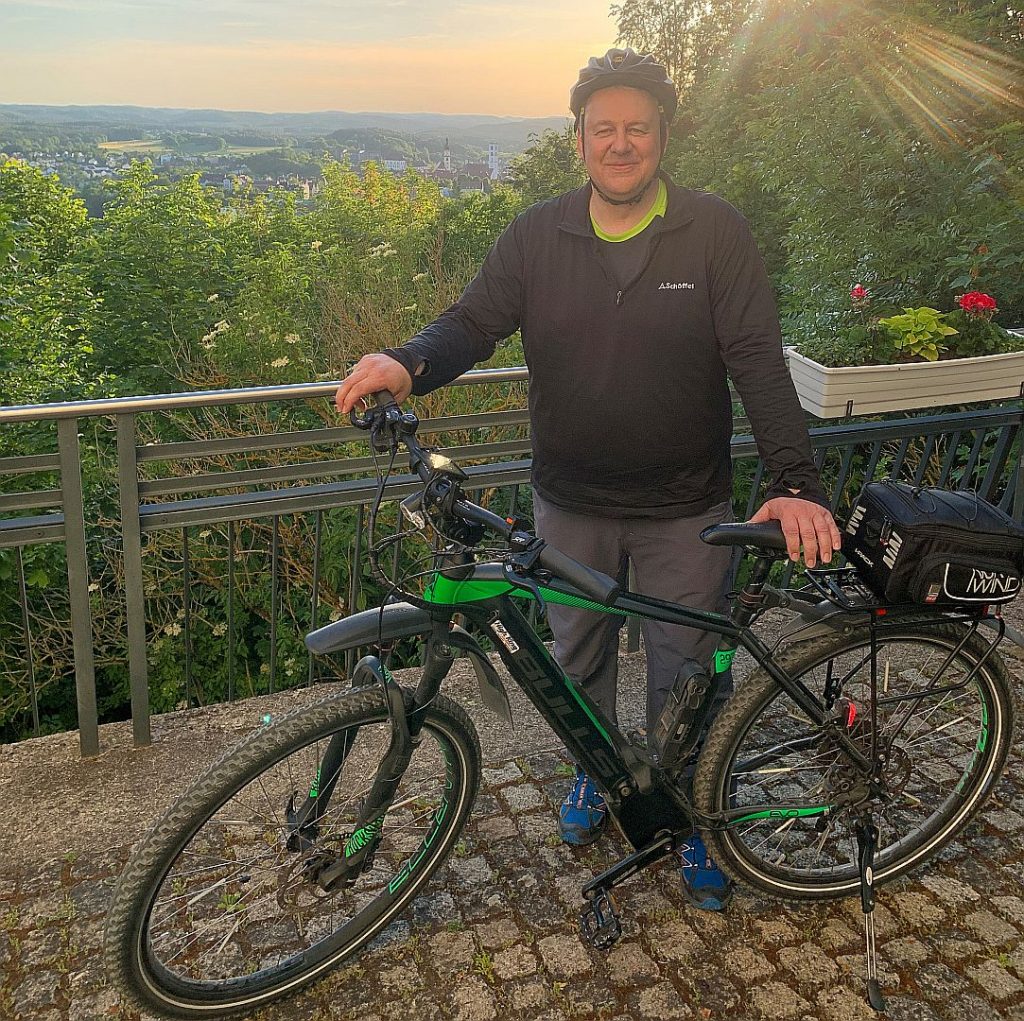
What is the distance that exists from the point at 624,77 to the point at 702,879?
2.12 meters

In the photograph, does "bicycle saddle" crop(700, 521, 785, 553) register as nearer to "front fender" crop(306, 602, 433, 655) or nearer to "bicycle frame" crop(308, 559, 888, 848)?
"bicycle frame" crop(308, 559, 888, 848)

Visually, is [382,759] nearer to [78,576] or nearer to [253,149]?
[78,576]

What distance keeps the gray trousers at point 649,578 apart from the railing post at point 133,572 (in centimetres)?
128

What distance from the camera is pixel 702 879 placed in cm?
260

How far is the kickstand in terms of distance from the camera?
2271mm

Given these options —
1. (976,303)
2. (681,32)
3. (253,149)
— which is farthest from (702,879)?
(253,149)

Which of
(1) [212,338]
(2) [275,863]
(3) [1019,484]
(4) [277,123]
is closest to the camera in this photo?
(2) [275,863]

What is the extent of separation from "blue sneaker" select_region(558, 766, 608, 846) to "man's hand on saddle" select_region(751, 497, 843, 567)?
109 cm

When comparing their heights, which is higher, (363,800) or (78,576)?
(78,576)

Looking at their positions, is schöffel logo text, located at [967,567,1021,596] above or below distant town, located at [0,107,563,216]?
below

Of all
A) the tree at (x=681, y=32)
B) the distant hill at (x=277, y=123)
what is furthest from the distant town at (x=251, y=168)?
the tree at (x=681, y=32)

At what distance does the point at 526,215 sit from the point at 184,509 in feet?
4.79

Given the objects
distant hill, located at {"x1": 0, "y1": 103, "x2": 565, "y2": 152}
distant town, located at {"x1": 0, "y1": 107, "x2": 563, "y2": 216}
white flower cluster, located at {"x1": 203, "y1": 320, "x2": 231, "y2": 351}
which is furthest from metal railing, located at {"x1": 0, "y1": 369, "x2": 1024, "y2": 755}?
distant hill, located at {"x1": 0, "y1": 103, "x2": 565, "y2": 152}

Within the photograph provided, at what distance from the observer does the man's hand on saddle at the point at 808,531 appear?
211cm
